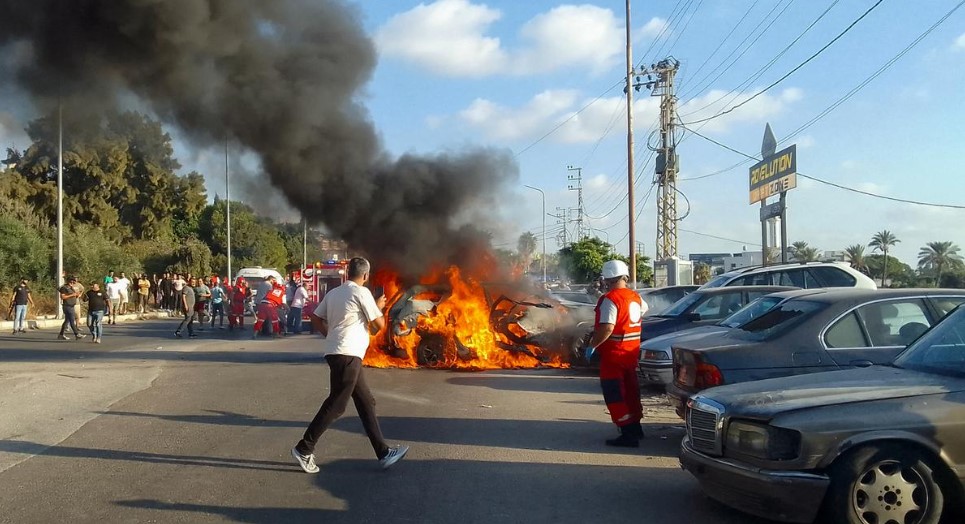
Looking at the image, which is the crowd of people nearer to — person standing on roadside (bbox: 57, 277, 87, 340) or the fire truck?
person standing on roadside (bbox: 57, 277, 87, 340)

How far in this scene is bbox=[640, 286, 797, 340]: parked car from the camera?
11.1 m

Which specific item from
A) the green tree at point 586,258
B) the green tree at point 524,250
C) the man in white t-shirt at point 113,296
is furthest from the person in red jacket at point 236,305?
the green tree at point 586,258

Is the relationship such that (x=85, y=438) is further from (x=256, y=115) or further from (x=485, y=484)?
(x=256, y=115)

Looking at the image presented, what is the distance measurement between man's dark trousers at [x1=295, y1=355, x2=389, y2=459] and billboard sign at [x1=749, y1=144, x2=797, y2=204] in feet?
69.9

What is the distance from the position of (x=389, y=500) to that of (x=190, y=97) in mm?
10628

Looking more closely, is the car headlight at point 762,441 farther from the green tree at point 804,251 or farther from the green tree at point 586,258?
the green tree at point 804,251

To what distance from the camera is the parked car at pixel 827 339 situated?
20.6 ft

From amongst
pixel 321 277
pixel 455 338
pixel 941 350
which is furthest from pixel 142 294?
pixel 941 350

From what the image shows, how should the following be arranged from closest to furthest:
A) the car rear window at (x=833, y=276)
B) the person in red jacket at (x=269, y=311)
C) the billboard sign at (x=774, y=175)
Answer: the car rear window at (x=833, y=276) < the person in red jacket at (x=269, y=311) < the billboard sign at (x=774, y=175)

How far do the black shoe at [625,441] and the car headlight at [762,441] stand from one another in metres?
2.22

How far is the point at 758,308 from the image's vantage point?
8.16m

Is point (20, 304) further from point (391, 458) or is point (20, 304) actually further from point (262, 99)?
point (391, 458)

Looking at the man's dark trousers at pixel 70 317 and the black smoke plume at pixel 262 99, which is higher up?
the black smoke plume at pixel 262 99

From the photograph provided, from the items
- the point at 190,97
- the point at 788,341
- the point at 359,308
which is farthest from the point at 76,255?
the point at 788,341
